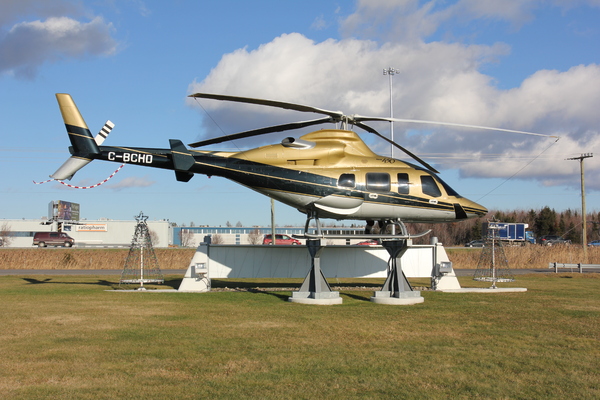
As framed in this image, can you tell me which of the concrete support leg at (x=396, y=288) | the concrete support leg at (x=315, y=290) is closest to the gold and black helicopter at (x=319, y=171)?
the concrete support leg at (x=396, y=288)

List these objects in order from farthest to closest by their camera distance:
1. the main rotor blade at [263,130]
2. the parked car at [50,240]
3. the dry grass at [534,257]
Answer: the parked car at [50,240]
the dry grass at [534,257]
the main rotor blade at [263,130]

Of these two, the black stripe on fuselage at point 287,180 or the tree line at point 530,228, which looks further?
the tree line at point 530,228

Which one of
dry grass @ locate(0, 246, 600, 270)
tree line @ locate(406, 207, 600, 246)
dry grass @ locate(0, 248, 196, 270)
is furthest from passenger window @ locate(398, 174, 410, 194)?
tree line @ locate(406, 207, 600, 246)

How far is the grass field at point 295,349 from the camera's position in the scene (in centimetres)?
691

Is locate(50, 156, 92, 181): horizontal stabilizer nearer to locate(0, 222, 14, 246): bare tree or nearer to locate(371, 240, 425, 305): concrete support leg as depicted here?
locate(371, 240, 425, 305): concrete support leg

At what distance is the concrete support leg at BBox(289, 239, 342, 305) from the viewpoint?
50.5ft

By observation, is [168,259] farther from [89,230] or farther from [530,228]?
[530,228]

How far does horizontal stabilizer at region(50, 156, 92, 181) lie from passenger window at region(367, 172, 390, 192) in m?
9.27


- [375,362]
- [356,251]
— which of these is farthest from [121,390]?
[356,251]

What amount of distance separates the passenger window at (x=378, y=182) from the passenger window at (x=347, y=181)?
1.65 ft

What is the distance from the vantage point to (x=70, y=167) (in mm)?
17391

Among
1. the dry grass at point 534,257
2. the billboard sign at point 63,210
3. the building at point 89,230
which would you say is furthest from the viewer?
the building at point 89,230

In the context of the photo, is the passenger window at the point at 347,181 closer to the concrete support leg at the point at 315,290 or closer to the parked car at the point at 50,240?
the concrete support leg at the point at 315,290

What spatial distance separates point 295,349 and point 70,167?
38.2 feet
